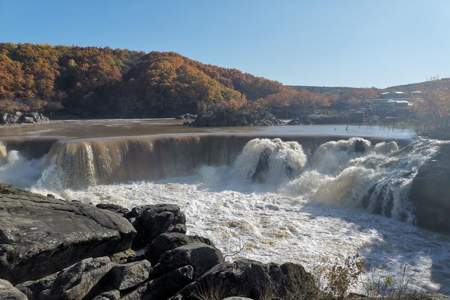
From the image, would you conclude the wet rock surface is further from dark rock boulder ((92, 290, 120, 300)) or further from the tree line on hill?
dark rock boulder ((92, 290, 120, 300))

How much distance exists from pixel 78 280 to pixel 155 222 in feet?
12.7

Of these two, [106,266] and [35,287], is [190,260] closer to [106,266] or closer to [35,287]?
[106,266]

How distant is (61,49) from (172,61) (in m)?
19.0

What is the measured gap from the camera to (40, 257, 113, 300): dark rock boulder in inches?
218

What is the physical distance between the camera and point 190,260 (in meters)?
6.32

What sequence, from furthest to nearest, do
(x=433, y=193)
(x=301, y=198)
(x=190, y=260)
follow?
(x=301, y=198)
(x=433, y=193)
(x=190, y=260)

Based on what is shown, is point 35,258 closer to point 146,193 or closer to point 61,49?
point 146,193

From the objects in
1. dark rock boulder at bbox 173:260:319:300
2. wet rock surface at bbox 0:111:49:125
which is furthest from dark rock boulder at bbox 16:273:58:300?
wet rock surface at bbox 0:111:49:125

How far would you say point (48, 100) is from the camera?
5566 cm

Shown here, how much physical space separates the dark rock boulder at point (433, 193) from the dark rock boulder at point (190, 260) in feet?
25.9

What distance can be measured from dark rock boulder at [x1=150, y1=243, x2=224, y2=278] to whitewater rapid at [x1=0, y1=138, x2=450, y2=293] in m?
3.06

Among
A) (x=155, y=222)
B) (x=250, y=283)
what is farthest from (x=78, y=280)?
(x=155, y=222)

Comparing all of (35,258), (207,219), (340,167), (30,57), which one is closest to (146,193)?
(207,219)

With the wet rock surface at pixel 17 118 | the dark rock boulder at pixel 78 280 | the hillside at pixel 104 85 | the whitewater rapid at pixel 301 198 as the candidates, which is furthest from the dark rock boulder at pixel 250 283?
the hillside at pixel 104 85
